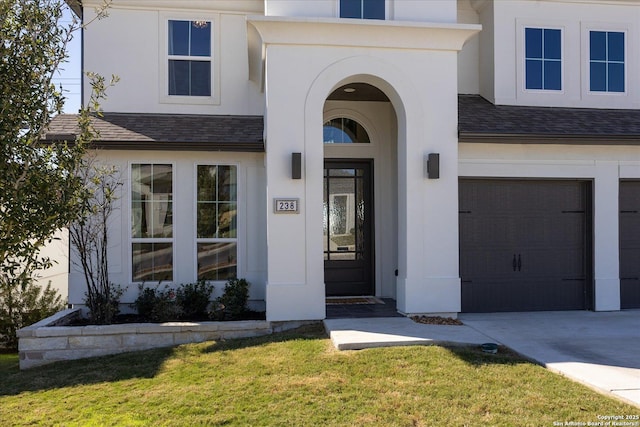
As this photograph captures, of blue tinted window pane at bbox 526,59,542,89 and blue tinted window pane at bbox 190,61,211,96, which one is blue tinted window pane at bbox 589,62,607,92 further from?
blue tinted window pane at bbox 190,61,211,96

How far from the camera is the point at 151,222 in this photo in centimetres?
914

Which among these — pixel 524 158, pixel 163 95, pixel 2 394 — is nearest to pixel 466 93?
pixel 524 158

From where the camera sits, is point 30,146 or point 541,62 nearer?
point 30,146

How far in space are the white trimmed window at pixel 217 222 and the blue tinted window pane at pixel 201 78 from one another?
1700mm

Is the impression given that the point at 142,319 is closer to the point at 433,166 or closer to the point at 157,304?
the point at 157,304

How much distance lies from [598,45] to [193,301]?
30.4 feet

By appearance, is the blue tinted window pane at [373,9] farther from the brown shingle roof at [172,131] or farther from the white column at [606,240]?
the white column at [606,240]

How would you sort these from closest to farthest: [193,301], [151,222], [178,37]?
[193,301] → [151,222] → [178,37]

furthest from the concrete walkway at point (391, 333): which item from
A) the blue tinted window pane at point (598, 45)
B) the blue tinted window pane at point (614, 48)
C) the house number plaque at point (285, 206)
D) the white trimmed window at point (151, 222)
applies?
the blue tinted window pane at point (614, 48)

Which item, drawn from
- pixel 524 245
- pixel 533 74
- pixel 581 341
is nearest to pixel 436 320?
pixel 581 341

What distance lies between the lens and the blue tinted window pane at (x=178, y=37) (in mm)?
9914

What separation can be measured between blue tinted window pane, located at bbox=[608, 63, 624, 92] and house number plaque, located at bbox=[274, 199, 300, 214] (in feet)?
23.2

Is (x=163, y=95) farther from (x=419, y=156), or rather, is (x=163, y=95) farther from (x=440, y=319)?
(x=440, y=319)

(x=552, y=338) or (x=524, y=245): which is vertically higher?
(x=524, y=245)
